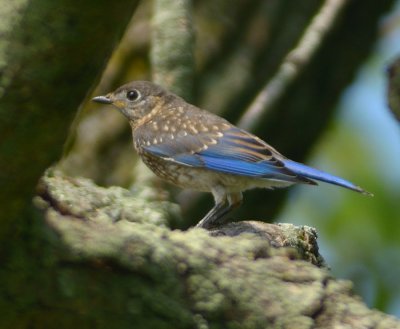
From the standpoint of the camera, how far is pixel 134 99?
298 inches

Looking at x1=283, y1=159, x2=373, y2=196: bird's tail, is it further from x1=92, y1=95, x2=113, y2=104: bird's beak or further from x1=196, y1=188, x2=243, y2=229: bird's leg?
x1=92, y1=95, x2=113, y2=104: bird's beak

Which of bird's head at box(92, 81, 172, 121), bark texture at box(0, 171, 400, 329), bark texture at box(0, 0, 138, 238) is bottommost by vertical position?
bird's head at box(92, 81, 172, 121)

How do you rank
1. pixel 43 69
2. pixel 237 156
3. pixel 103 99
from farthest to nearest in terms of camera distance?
pixel 103 99 < pixel 237 156 < pixel 43 69

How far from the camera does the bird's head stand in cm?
733

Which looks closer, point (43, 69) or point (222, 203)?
point (43, 69)

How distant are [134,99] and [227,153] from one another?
1.08 meters

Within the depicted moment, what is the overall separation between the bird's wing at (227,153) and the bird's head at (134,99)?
0.48 m

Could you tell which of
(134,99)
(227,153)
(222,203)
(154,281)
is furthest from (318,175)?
(154,281)

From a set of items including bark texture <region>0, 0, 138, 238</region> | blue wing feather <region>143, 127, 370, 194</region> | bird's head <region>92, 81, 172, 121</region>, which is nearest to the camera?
bark texture <region>0, 0, 138, 238</region>

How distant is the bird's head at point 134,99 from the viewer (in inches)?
289

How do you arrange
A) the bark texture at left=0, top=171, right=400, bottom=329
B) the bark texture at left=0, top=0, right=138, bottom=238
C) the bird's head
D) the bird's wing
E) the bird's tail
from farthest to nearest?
the bird's head → the bird's wing → the bird's tail → the bark texture at left=0, top=171, right=400, bottom=329 → the bark texture at left=0, top=0, right=138, bottom=238

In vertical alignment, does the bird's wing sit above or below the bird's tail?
below

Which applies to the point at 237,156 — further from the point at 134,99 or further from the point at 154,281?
the point at 154,281

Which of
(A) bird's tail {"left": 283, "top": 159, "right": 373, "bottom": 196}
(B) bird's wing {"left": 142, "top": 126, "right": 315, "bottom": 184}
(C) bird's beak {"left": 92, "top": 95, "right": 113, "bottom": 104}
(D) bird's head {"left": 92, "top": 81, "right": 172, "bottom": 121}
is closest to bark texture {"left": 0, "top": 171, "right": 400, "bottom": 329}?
(A) bird's tail {"left": 283, "top": 159, "right": 373, "bottom": 196}
